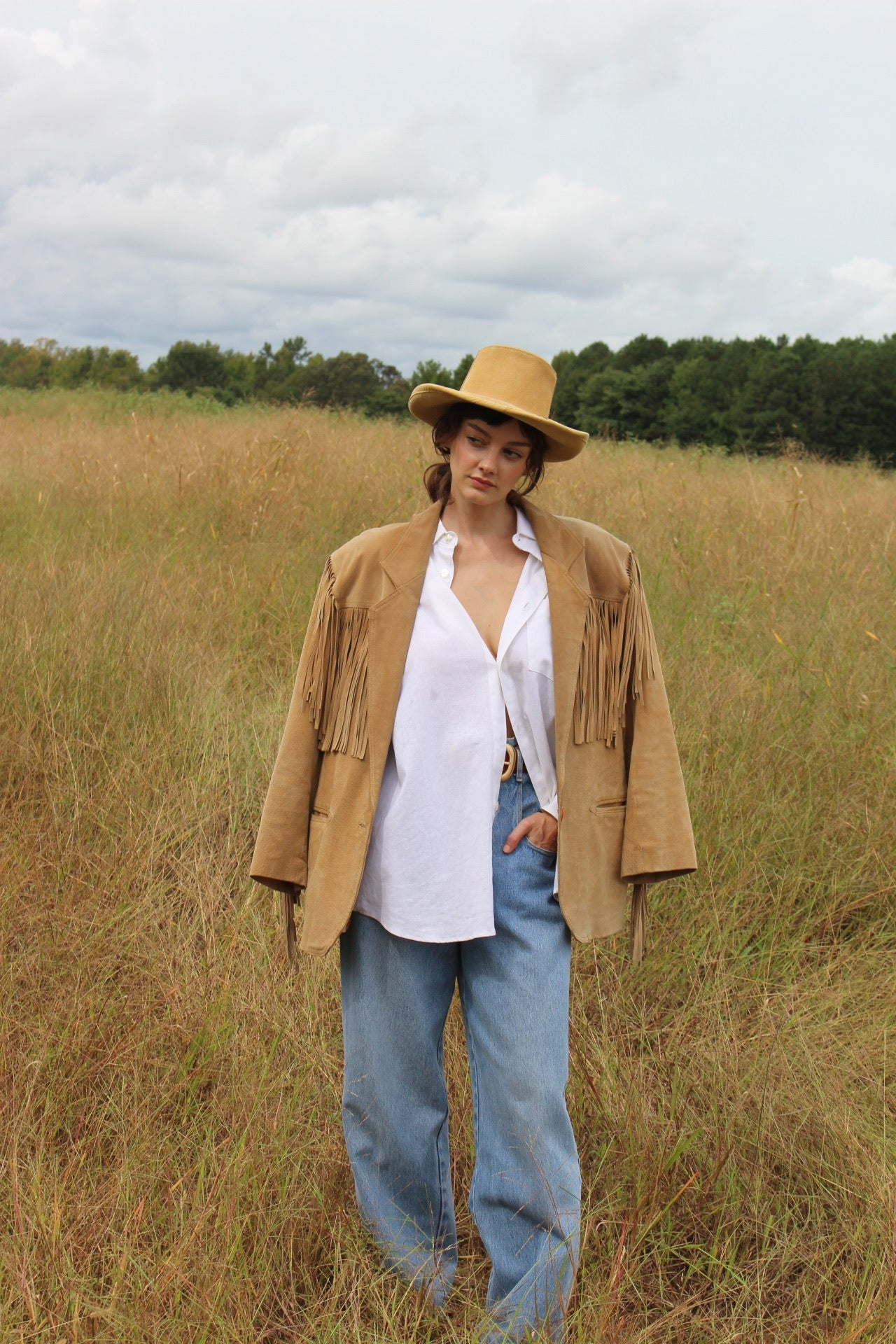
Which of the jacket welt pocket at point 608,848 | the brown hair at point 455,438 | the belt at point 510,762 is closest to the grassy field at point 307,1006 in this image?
the jacket welt pocket at point 608,848

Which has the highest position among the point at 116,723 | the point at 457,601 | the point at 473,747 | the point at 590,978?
the point at 457,601

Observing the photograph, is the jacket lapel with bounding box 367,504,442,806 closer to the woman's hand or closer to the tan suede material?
the tan suede material

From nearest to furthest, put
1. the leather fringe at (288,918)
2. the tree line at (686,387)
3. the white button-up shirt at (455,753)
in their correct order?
the white button-up shirt at (455,753) → the leather fringe at (288,918) → the tree line at (686,387)

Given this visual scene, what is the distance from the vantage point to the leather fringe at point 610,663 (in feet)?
6.43

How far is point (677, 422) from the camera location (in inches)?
940

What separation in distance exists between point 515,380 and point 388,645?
55 centimetres

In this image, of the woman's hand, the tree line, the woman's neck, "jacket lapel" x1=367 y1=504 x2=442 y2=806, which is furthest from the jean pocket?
the tree line

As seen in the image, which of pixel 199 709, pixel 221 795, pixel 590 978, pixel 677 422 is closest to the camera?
pixel 590 978

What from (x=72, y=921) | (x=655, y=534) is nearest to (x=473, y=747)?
(x=72, y=921)

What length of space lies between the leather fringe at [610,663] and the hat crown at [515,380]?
36 cm

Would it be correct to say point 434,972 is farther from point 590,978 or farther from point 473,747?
point 590,978

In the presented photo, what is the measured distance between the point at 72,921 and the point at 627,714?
72.1 inches

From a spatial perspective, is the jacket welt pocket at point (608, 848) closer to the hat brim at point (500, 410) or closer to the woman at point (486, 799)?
the woman at point (486, 799)

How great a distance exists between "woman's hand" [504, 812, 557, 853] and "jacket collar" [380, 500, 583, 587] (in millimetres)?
469
